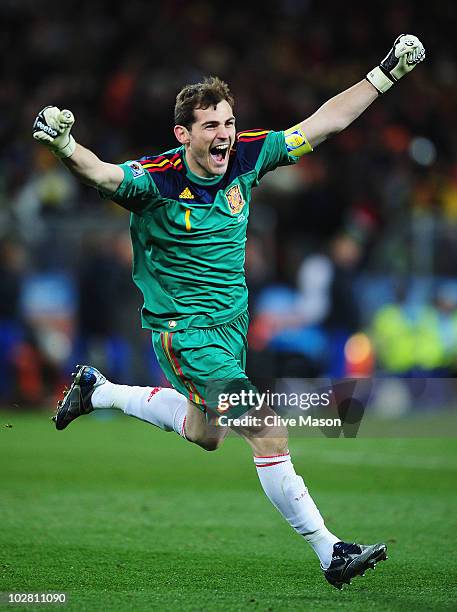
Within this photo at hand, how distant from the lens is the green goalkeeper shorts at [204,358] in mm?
6250

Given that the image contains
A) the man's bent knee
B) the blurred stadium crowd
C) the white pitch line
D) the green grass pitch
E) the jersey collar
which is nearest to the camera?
the green grass pitch

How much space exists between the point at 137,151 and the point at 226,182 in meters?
10.7

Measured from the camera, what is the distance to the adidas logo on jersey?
20.7ft

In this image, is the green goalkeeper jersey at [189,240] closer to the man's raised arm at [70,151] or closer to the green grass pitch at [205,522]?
the man's raised arm at [70,151]

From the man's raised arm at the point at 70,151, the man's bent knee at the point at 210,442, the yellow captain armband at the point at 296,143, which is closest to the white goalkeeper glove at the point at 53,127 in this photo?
A: the man's raised arm at the point at 70,151

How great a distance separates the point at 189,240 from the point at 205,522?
239 centimetres

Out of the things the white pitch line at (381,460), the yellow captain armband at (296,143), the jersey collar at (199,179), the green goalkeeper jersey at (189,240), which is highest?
the yellow captain armband at (296,143)

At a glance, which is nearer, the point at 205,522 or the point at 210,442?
the point at 210,442

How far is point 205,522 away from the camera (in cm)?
795

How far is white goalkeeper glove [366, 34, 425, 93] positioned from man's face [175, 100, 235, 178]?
98 centimetres

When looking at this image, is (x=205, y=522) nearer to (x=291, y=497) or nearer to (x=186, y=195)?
(x=291, y=497)

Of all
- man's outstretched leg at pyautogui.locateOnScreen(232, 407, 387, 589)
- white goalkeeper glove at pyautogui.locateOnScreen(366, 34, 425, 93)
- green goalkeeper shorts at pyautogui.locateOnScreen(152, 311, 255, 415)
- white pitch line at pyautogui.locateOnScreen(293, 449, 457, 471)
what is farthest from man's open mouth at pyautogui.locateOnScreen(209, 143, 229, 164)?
white pitch line at pyautogui.locateOnScreen(293, 449, 457, 471)

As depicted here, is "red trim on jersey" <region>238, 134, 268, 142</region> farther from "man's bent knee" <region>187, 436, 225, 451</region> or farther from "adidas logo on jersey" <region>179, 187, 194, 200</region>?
"man's bent knee" <region>187, 436, 225, 451</region>

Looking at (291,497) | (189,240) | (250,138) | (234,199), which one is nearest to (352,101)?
(250,138)
